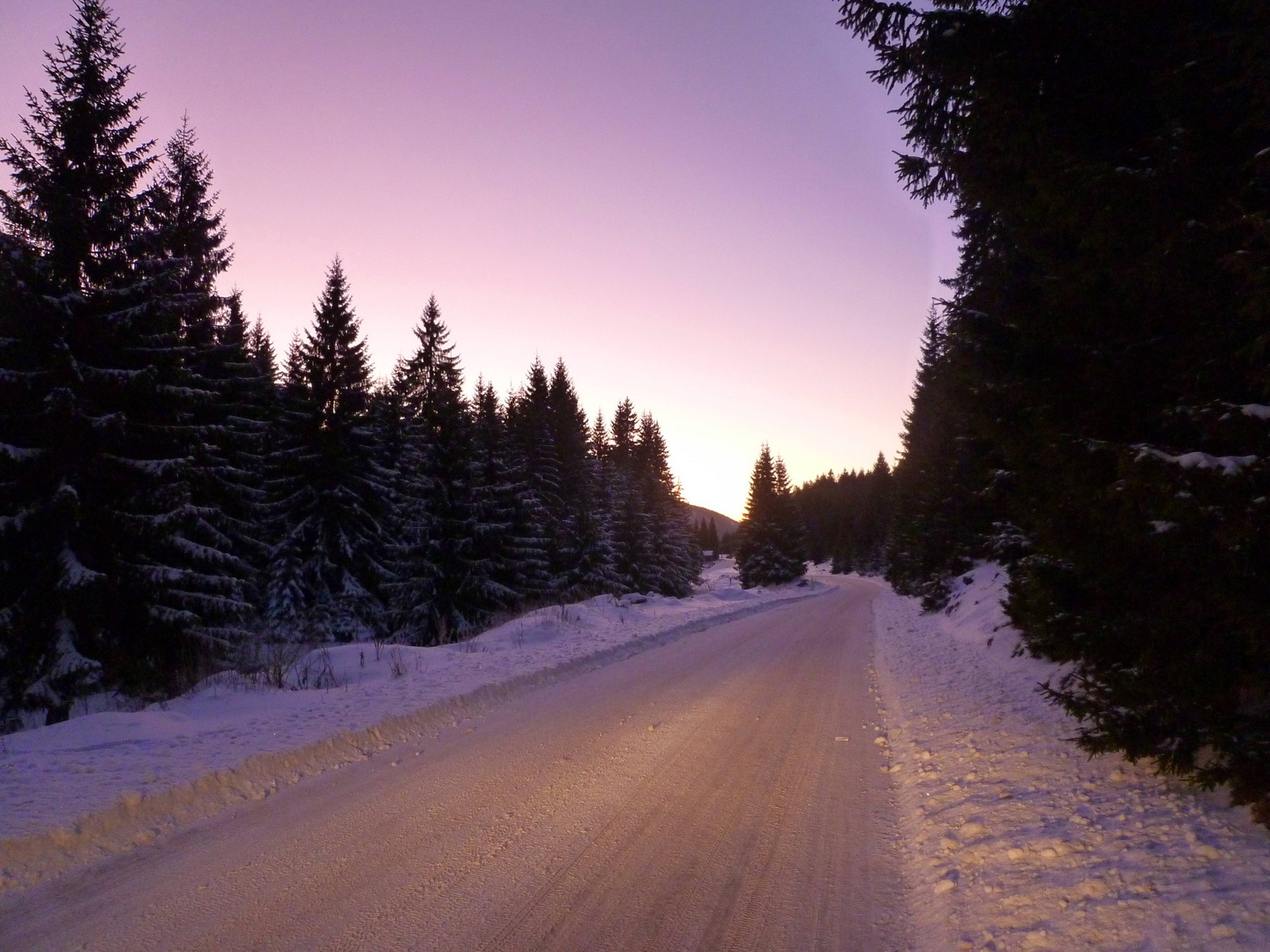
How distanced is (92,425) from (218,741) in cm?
793

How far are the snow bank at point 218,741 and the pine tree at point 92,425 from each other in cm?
300

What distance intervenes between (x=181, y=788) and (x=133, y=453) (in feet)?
33.0

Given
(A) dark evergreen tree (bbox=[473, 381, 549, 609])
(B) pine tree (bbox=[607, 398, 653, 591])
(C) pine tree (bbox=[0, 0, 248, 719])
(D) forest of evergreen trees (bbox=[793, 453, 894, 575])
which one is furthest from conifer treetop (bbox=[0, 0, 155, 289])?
(D) forest of evergreen trees (bbox=[793, 453, 894, 575])

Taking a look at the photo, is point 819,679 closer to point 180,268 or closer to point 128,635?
point 128,635

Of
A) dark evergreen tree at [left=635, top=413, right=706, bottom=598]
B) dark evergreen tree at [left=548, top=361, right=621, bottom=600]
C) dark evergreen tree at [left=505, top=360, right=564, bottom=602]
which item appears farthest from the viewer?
dark evergreen tree at [left=635, top=413, right=706, bottom=598]

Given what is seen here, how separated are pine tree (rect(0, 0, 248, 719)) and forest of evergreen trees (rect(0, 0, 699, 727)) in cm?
4

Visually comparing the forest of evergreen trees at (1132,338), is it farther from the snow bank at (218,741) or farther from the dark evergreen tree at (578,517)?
the dark evergreen tree at (578,517)

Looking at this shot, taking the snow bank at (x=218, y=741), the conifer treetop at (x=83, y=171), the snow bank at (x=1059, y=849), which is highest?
the conifer treetop at (x=83, y=171)

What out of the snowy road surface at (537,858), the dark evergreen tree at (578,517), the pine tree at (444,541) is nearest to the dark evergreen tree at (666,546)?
the dark evergreen tree at (578,517)

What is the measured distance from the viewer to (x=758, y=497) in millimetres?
52344

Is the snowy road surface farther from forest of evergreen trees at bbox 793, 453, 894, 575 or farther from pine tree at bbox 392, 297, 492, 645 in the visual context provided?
forest of evergreen trees at bbox 793, 453, 894, 575

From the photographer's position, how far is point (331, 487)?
24391mm

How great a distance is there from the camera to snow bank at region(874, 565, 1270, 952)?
3.25 m

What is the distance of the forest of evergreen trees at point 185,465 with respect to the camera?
11750 millimetres
